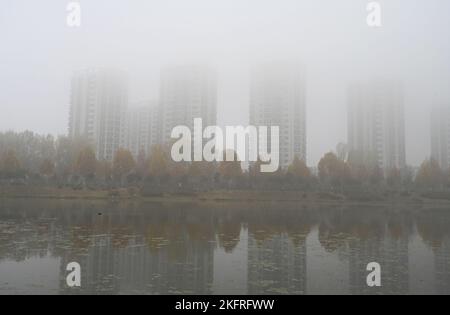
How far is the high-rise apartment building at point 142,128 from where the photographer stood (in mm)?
107938

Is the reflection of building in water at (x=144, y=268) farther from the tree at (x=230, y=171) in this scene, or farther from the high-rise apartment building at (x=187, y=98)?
the high-rise apartment building at (x=187, y=98)

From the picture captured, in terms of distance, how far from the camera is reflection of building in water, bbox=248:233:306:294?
13117 mm

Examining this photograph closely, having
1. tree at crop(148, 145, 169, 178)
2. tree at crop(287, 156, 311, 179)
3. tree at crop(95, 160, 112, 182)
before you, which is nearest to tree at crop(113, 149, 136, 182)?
tree at crop(95, 160, 112, 182)

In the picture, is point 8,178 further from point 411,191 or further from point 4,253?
point 411,191

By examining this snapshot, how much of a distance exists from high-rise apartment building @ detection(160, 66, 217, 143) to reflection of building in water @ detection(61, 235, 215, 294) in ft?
263

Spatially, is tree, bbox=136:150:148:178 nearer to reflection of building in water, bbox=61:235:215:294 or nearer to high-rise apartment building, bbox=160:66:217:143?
high-rise apartment building, bbox=160:66:217:143

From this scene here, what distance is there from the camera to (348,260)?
1788 centimetres

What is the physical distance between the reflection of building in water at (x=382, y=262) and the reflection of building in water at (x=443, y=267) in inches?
42.5

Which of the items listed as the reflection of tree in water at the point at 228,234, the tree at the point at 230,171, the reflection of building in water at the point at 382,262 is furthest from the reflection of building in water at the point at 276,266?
the tree at the point at 230,171

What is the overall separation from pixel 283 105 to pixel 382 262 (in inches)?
3441

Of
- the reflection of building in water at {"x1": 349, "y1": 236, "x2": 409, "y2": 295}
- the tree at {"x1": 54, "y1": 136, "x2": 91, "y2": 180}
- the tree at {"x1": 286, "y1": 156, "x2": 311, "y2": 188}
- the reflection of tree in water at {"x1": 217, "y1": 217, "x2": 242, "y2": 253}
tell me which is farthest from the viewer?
the tree at {"x1": 54, "y1": 136, "x2": 91, "y2": 180}
